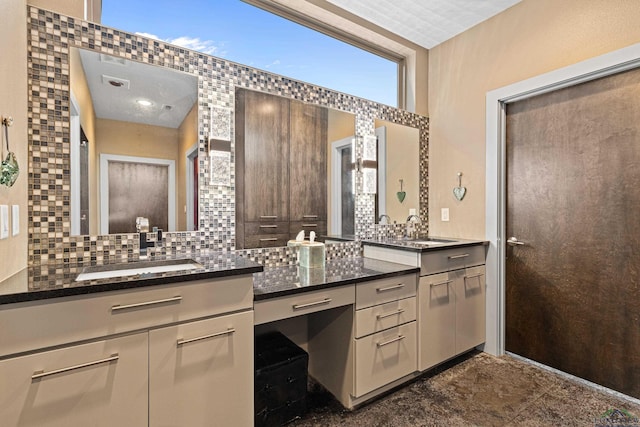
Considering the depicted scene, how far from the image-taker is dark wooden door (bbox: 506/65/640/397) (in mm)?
1972

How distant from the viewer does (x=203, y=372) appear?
133 cm

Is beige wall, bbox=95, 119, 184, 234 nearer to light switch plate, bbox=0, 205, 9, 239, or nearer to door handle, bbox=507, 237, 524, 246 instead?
light switch plate, bbox=0, 205, 9, 239

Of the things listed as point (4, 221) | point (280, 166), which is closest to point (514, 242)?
point (280, 166)

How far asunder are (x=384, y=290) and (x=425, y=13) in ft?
7.43

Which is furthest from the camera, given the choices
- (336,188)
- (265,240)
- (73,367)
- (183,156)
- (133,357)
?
(336,188)

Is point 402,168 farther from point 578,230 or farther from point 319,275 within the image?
point 319,275

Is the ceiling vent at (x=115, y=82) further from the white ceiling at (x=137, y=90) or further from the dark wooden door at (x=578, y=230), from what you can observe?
the dark wooden door at (x=578, y=230)

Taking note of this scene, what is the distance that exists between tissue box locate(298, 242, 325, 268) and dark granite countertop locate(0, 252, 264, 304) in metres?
0.56

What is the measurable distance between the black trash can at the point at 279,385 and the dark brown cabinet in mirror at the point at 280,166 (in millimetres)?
703

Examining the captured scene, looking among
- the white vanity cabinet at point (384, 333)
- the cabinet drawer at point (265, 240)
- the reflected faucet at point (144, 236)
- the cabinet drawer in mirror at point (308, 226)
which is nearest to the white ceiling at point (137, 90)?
the reflected faucet at point (144, 236)

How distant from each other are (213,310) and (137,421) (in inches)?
18.7

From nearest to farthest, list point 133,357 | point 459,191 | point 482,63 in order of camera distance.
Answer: point 133,357 < point 482,63 < point 459,191

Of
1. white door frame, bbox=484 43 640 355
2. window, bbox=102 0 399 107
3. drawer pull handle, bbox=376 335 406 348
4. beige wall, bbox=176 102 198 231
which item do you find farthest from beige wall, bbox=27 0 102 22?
white door frame, bbox=484 43 640 355

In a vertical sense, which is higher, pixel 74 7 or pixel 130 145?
pixel 74 7
